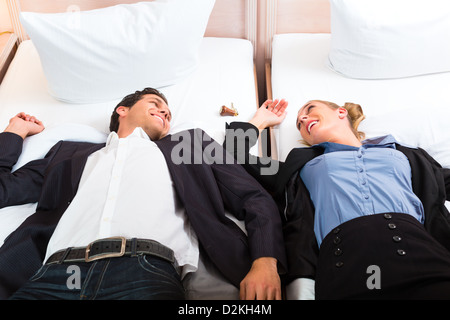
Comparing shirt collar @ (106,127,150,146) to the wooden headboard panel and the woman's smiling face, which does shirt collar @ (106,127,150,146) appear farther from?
the wooden headboard panel

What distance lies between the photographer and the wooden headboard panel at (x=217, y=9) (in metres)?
2.16

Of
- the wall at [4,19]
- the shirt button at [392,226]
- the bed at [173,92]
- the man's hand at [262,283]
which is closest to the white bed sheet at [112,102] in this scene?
the bed at [173,92]

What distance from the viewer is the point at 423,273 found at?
96 centimetres

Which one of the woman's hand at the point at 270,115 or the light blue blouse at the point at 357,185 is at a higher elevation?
the woman's hand at the point at 270,115

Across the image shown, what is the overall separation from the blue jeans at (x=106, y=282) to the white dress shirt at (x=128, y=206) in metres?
0.09

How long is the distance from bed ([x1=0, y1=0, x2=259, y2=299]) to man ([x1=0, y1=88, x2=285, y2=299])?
0.08 m

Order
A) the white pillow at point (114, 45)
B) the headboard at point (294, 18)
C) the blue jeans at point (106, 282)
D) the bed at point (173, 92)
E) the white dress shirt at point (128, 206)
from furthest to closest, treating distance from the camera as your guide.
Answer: the headboard at point (294, 18) → the white pillow at point (114, 45) → the bed at point (173, 92) → the white dress shirt at point (128, 206) → the blue jeans at point (106, 282)

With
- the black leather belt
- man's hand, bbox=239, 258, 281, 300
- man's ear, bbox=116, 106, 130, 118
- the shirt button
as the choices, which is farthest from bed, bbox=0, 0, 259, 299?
the shirt button

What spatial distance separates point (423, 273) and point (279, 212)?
51 cm

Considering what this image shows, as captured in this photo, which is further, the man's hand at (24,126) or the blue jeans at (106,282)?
the man's hand at (24,126)

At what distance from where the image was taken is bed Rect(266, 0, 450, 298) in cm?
163

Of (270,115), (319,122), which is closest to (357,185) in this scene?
(319,122)

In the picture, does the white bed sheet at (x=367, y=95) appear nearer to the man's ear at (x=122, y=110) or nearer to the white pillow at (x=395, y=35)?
the white pillow at (x=395, y=35)

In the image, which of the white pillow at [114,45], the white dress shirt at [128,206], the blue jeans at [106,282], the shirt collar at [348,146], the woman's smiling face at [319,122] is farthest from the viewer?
the white pillow at [114,45]
